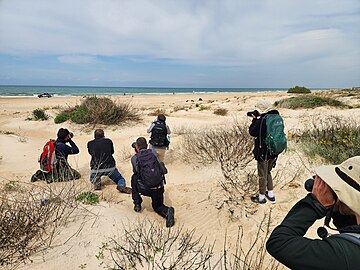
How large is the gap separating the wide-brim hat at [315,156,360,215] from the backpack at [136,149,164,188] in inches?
129

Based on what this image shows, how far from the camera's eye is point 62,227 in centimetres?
350

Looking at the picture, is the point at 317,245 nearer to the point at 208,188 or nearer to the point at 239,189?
the point at 239,189

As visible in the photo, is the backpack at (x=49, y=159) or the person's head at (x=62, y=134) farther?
the person's head at (x=62, y=134)

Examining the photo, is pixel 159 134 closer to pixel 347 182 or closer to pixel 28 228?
pixel 28 228

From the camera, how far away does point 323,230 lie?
1.65 m

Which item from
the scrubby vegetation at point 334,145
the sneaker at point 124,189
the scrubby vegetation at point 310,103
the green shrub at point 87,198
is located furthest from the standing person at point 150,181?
the scrubby vegetation at point 310,103

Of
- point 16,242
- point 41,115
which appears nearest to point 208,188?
point 16,242

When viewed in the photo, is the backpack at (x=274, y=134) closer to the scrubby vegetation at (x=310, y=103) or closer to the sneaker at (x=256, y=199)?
the sneaker at (x=256, y=199)

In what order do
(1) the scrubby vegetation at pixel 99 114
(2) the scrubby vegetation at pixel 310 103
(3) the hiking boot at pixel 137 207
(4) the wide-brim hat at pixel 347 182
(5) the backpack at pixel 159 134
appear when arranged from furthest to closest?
(2) the scrubby vegetation at pixel 310 103, (1) the scrubby vegetation at pixel 99 114, (5) the backpack at pixel 159 134, (3) the hiking boot at pixel 137 207, (4) the wide-brim hat at pixel 347 182

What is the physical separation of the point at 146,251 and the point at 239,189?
2764 mm

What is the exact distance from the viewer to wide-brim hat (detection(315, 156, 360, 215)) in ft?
5.11

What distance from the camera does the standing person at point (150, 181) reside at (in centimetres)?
466

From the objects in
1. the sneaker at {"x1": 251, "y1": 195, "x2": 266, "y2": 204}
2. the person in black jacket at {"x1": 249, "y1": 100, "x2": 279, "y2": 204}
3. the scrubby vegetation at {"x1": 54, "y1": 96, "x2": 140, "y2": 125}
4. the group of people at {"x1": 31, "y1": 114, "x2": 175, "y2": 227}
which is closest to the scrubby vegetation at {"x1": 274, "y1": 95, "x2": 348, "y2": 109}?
the scrubby vegetation at {"x1": 54, "y1": 96, "x2": 140, "y2": 125}

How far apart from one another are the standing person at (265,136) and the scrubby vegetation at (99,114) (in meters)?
9.74
